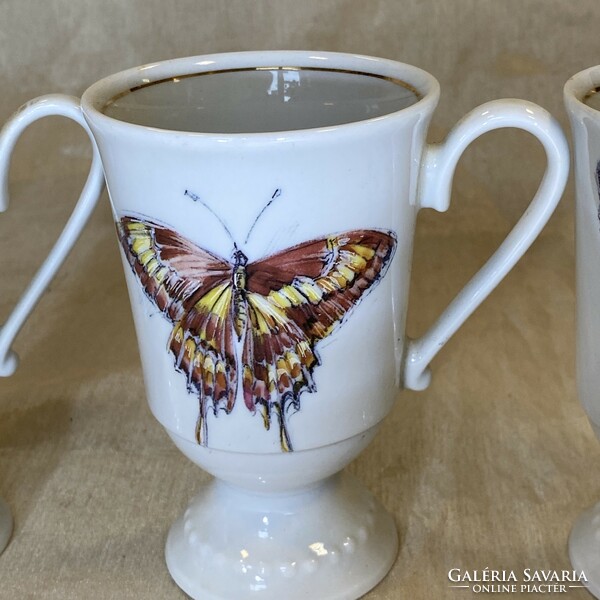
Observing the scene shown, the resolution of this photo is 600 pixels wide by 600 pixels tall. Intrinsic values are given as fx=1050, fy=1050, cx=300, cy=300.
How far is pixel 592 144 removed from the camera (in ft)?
1.77

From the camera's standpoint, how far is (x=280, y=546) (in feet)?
2.15

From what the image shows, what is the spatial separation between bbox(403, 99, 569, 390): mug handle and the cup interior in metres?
0.08

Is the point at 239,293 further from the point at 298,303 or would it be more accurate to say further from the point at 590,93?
the point at 590,93

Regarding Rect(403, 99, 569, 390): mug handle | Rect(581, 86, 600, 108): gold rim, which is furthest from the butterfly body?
Rect(581, 86, 600, 108): gold rim

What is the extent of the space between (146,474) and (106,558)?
94 millimetres

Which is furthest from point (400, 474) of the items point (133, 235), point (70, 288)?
point (70, 288)

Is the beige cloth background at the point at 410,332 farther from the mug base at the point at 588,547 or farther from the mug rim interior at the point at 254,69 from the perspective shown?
the mug rim interior at the point at 254,69

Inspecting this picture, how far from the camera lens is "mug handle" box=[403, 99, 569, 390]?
1.82 ft

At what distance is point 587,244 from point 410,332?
38cm

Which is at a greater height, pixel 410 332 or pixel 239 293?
pixel 239 293

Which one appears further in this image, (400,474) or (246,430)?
(400,474)

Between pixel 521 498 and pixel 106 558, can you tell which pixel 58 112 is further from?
pixel 521 498

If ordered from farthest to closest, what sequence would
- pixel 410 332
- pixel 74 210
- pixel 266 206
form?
pixel 410 332 < pixel 74 210 < pixel 266 206

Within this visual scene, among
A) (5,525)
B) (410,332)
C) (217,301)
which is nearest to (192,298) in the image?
(217,301)
